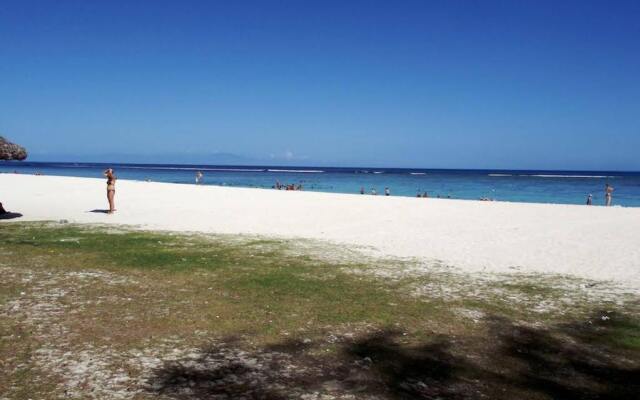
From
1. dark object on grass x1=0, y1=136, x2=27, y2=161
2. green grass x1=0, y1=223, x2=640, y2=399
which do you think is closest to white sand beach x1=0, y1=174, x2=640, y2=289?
green grass x1=0, y1=223, x2=640, y2=399

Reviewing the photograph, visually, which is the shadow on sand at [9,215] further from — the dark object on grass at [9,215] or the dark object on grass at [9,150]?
the dark object on grass at [9,150]

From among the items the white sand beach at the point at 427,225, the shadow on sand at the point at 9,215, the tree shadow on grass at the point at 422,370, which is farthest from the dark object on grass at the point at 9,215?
the tree shadow on grass at the point at 422,370

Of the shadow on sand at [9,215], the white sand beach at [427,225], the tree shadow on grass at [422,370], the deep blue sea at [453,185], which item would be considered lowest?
the deep blue sea at [453,185]

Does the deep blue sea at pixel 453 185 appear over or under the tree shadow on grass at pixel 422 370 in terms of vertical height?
under

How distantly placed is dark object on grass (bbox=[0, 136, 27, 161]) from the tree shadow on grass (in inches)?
589

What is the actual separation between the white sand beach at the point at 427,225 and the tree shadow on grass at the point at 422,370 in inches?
201

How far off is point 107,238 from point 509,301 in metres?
11.2

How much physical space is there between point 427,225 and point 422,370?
14934mm

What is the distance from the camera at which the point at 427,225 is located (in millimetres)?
20203

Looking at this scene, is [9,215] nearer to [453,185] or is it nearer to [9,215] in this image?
[9,215]

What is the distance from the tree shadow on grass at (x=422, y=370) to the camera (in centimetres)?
504

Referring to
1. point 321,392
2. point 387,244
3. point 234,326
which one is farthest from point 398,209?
point 321,392

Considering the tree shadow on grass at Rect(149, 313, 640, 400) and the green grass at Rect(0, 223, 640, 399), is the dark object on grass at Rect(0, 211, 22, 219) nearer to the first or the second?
the green grass at Rect(0, 223, 640, 399)

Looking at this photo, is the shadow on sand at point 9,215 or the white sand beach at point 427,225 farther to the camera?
the shadow on sand at point 9,215
